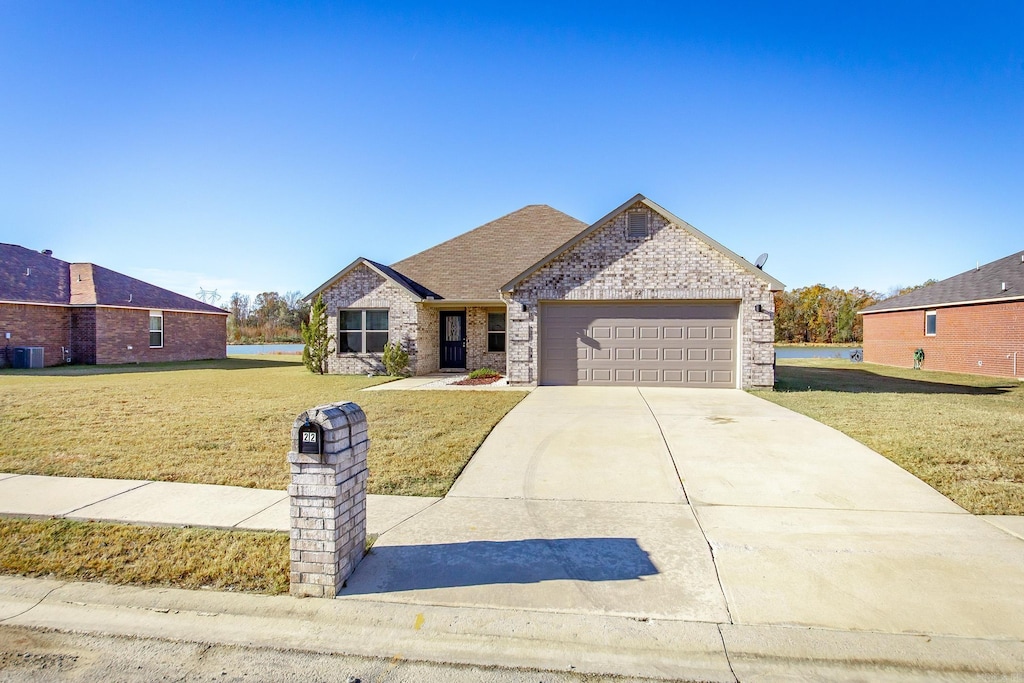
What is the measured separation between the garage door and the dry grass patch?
1101 cm

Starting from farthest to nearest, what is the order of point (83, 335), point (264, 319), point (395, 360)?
1. point (264, 319)
2. point (83, 335)
3. point (395, 360)

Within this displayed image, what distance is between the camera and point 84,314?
866 inches

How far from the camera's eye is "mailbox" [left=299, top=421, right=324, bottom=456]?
325 centimetres

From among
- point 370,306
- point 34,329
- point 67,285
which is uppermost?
point 67,285

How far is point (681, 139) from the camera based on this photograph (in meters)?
15.8

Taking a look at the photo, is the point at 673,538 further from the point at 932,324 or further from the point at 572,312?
the point at 932,324

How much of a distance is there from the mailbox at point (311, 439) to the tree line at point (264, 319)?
49.7m

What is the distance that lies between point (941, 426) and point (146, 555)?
1105cm

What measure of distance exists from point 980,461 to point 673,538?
5.02 metres

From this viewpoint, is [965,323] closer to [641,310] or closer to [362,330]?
[641,310]

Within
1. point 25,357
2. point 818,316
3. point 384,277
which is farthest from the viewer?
point 818,316

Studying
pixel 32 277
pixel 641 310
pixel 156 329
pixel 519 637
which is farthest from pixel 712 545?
pixel 32 277

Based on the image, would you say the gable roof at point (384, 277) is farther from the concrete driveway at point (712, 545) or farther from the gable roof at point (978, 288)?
the gable roof at point (978, 288)

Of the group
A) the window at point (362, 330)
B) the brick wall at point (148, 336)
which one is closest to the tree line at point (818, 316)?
the window at point (362, 330)
